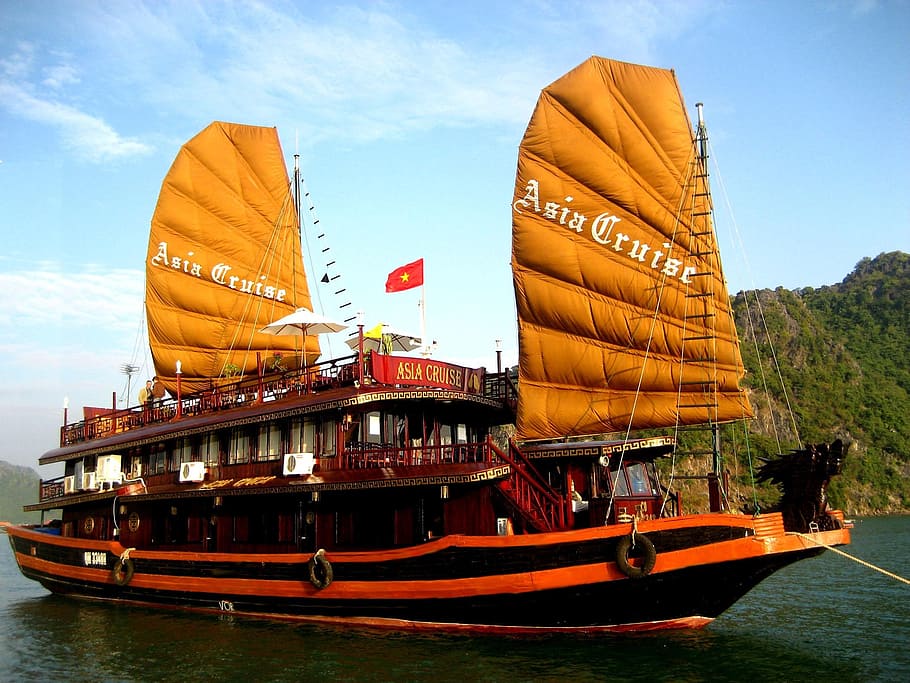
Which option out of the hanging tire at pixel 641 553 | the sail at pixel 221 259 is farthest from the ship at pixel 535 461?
the sail at pixel 221 259

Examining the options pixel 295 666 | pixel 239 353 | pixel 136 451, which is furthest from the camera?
pixel 239 353

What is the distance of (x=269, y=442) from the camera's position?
50.3 feet

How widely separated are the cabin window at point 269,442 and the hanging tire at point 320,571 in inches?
101

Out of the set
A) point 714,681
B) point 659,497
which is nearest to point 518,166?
point 659,497

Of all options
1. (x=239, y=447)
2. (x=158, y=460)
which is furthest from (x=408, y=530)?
(x=158, y=460)

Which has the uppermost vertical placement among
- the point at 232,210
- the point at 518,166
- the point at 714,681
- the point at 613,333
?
the point at 232,210

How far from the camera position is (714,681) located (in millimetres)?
10039

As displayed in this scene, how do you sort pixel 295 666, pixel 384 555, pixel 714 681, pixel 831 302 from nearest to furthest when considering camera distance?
pixel 714 681, pixel 295 666, pixel 384 555, pixel 831 302

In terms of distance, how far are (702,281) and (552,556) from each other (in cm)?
559

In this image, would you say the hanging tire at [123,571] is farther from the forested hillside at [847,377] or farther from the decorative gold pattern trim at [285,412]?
the forested hillside at [847,377]

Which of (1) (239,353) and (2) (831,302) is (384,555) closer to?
(1) (239,353)

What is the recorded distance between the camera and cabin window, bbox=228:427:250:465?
15.8 m

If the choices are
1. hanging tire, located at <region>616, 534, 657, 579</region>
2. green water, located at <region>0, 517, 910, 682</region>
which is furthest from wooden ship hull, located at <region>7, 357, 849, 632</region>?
green water, located at <region>0, 517, 910, 682</region>

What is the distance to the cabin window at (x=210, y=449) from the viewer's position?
16.4 meters
